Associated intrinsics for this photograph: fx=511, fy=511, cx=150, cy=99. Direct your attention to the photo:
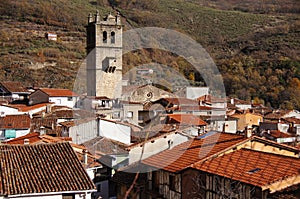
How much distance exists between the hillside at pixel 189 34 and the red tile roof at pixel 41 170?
44402 millimetres

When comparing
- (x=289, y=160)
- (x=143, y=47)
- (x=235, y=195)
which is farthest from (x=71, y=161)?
(x=143, y=47)

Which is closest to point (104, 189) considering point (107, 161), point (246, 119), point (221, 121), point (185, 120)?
point (107, 161)

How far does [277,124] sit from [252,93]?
36316mm

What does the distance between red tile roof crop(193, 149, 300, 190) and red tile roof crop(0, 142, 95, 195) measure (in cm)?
340

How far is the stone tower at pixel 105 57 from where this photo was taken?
4262cm

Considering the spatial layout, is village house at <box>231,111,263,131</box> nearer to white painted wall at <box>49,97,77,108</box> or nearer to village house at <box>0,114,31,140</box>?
white painted wall at <box>49,97,77,108</box>

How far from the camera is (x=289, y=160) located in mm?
12109

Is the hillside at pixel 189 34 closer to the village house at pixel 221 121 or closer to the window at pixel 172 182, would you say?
the village house at pixel 221 121

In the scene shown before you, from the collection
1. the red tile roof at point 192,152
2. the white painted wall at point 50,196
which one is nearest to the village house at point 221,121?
the red tile roof at point 192,152

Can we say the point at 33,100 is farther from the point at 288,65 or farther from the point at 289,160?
the point at 288,65

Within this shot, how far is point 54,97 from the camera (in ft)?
123

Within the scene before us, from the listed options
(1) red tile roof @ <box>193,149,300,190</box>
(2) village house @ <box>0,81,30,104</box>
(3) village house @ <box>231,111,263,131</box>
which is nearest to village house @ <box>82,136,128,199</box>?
(1) red tile roof @ <box>193,149,300,190</box>

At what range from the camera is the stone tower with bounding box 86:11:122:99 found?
1678 inches

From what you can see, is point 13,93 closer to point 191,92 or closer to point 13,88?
point 13,88
